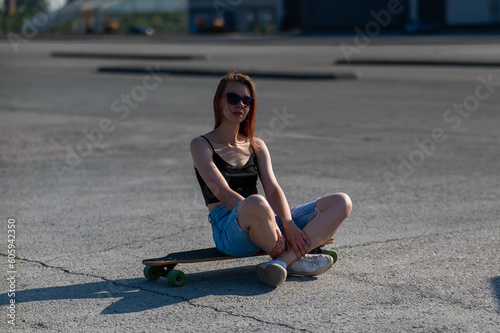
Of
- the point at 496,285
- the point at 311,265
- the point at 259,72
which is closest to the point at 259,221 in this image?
the point at 311,265

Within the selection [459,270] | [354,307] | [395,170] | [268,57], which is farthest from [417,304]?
[268,57]

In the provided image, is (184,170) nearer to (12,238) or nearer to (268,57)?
(12,238)

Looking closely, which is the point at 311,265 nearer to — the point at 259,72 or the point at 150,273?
the point at 150,273

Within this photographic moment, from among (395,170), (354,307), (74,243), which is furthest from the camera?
(395,170)

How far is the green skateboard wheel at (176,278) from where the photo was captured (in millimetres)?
4516

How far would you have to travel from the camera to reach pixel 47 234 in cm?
588

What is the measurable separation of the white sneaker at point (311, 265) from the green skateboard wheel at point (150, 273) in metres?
0.86

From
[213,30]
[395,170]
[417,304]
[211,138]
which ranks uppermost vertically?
[211,138]

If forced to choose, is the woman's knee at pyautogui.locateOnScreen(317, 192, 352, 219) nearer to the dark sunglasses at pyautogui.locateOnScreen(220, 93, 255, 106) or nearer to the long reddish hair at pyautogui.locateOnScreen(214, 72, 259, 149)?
the long reddish hair at pyautogui.locateOnScreen(214, 72, 259, 149)

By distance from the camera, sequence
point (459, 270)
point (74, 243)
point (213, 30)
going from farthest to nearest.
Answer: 1. point (213, 30)
2. point (74, 243)
3. point (459, 270)

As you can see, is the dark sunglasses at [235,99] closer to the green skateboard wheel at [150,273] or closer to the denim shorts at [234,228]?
the denim shorts at [234,228]

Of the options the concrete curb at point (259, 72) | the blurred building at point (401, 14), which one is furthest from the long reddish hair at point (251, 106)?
the blurred building at point (401, 14)

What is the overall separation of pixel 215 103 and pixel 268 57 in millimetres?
27310

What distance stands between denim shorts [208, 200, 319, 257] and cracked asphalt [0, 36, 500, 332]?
0.67 feet
